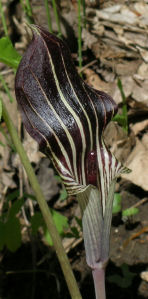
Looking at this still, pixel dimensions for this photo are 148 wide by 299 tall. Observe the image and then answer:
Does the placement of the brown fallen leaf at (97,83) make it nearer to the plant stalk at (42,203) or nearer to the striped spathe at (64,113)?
the striped spathe at (64,113)

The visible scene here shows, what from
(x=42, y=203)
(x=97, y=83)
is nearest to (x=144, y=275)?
(x=42, y=203)

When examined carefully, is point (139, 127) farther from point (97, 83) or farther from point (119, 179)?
point (97, 83)

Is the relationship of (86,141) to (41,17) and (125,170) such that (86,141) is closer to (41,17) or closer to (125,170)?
(125,170)

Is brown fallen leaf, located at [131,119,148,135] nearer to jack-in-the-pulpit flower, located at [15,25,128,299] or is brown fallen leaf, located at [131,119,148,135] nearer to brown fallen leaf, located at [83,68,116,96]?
brown fallen leaf, located at [83,68,116,96]

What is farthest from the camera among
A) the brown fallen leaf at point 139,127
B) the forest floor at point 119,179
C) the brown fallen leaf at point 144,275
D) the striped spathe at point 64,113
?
the brown fallen leaf at point 139,127

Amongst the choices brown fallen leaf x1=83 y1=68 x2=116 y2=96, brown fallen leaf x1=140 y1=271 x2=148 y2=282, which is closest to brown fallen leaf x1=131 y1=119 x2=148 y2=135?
brown fallen leaf x1=83 y1=68 x2=116 y2=96

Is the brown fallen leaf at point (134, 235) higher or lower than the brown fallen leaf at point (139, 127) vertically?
lower

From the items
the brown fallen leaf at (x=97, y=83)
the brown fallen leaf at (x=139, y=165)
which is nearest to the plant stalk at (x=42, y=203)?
the brown fallen leaf at (x=139, y=165)
